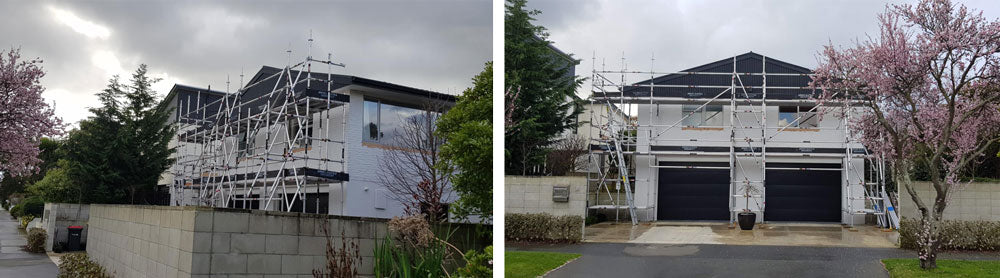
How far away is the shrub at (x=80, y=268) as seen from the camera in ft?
17.7

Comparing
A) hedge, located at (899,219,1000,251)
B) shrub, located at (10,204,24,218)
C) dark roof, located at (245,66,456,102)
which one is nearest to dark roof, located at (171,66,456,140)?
dark roof, located at (245,66,456,102)

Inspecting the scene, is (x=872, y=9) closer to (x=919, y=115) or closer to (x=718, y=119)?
(x=919, y=115)

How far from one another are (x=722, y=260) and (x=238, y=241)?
4028 millimetres

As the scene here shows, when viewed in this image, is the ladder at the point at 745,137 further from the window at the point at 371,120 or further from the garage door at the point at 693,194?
the window at the point at 371,120

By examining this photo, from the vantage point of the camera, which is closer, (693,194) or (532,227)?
(532,227)

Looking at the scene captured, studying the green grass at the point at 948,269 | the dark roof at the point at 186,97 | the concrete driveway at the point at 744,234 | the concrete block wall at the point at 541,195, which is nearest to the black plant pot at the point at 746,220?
the concrete driveway at the point at 744,234

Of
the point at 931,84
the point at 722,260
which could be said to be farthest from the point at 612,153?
the point at 931,84

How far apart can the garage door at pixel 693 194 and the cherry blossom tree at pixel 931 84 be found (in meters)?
3.89

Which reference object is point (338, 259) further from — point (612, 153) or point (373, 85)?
point (612, 153)

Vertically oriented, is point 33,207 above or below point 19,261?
above

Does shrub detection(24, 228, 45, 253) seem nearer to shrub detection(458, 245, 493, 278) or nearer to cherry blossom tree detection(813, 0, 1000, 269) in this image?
shrub detection(458, 245, 493, 278)

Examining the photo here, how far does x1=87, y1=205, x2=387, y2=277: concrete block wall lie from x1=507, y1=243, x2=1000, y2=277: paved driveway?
1814 mm

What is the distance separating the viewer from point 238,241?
3221 mm

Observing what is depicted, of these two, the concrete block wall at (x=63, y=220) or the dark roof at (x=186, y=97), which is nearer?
the dark roof at (x=186, y=97)
